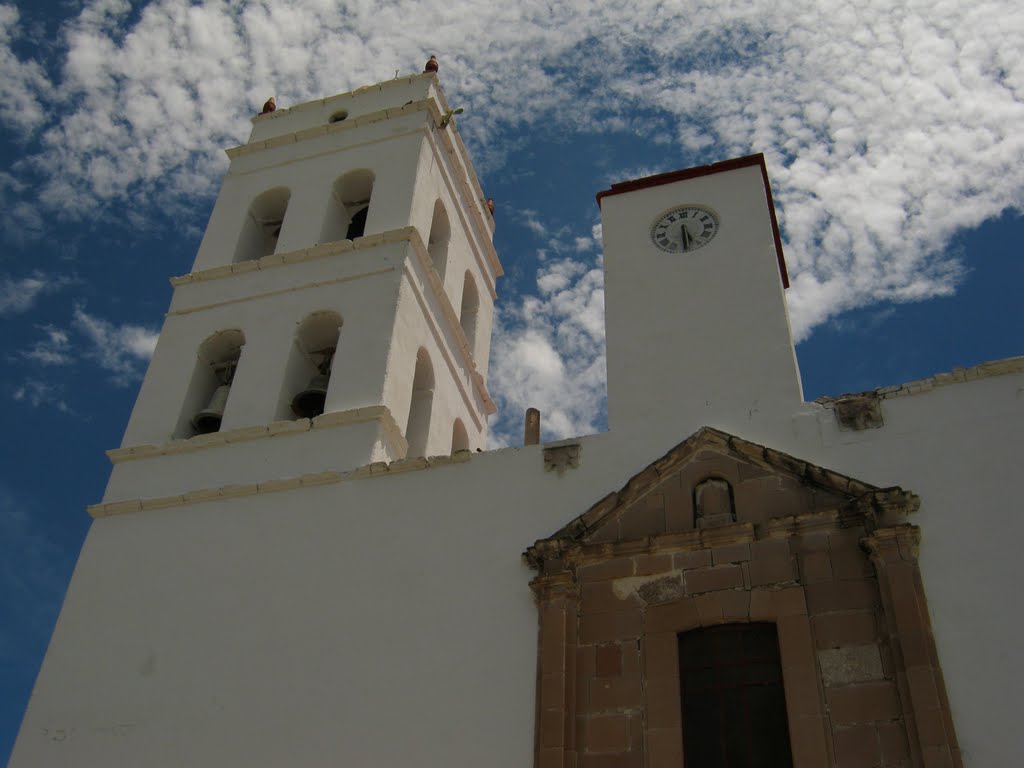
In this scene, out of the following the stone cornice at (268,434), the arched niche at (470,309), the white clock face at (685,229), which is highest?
the arched niche at (470,309)

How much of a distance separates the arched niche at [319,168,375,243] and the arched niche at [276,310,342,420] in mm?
1885

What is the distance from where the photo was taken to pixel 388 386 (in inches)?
538

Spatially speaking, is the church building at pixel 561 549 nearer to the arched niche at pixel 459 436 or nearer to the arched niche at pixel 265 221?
the arched niche at pixel 459 436

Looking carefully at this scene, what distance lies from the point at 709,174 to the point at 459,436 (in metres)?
5.10

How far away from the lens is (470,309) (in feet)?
59.1

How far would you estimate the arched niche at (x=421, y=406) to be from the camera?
14992mm

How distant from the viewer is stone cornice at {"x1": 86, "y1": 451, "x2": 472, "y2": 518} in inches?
473

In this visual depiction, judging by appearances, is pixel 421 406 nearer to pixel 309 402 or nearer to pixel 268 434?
pixel 309 402

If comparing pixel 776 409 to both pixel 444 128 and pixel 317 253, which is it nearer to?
pixel 317 253

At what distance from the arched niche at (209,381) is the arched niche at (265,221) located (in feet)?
6.65

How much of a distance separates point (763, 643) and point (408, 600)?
335 centimetres

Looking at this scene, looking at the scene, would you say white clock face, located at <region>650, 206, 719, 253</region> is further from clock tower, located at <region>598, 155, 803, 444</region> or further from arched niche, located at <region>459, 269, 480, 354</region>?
arched niche, located at <region>459, 269, 480, 354</region>

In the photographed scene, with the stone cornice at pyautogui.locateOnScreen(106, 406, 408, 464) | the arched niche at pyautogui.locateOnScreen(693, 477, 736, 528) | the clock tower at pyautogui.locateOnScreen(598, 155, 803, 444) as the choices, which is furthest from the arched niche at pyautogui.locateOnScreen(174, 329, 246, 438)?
the arched niche at pyautogui.locateOnScreen(693, 477, 736, 528)

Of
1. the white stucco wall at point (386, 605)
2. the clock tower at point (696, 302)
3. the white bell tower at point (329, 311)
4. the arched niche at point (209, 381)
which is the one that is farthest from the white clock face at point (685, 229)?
the arched niche at point (209, 381)
